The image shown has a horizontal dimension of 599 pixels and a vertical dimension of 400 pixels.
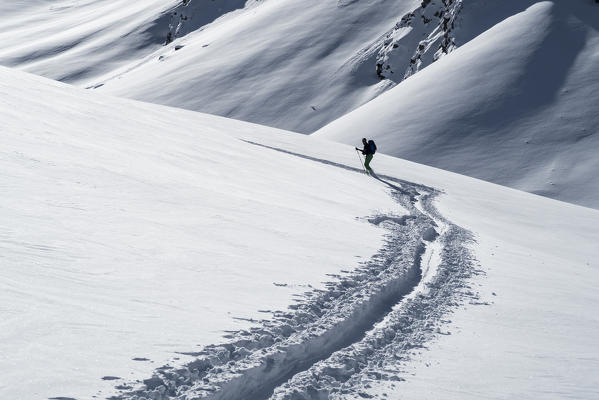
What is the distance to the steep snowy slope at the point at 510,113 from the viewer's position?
37781 mm

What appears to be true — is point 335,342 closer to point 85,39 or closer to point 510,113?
point 510,113

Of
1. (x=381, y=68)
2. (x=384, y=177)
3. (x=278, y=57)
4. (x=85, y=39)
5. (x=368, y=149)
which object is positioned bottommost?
(x=384, y=177)

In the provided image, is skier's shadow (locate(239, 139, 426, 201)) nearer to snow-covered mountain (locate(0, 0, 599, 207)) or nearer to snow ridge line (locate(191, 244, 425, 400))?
snow ridge line (locate(191, 244, 425, 400))

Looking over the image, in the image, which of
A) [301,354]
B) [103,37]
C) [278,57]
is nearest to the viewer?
[301,354]

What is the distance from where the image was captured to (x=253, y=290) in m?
7.89

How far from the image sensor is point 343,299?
809cm

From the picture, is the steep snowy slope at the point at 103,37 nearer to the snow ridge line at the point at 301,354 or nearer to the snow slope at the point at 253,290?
the snow slope at the point at 253,290

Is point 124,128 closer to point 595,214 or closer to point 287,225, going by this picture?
point 287,225

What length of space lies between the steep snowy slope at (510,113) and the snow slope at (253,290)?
2238 centimetres

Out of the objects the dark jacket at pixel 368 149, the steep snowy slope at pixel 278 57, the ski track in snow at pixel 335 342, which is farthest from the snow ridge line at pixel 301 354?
the steep snowy slope at pixel 278 57

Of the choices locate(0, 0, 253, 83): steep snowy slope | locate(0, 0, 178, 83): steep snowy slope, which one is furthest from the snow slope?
locate(0, 0, 178, 83): steep snowy slope

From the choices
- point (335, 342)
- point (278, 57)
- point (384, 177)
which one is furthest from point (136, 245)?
point (278, 57)

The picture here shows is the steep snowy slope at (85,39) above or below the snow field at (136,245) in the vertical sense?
above

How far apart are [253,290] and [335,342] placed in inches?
53.8
